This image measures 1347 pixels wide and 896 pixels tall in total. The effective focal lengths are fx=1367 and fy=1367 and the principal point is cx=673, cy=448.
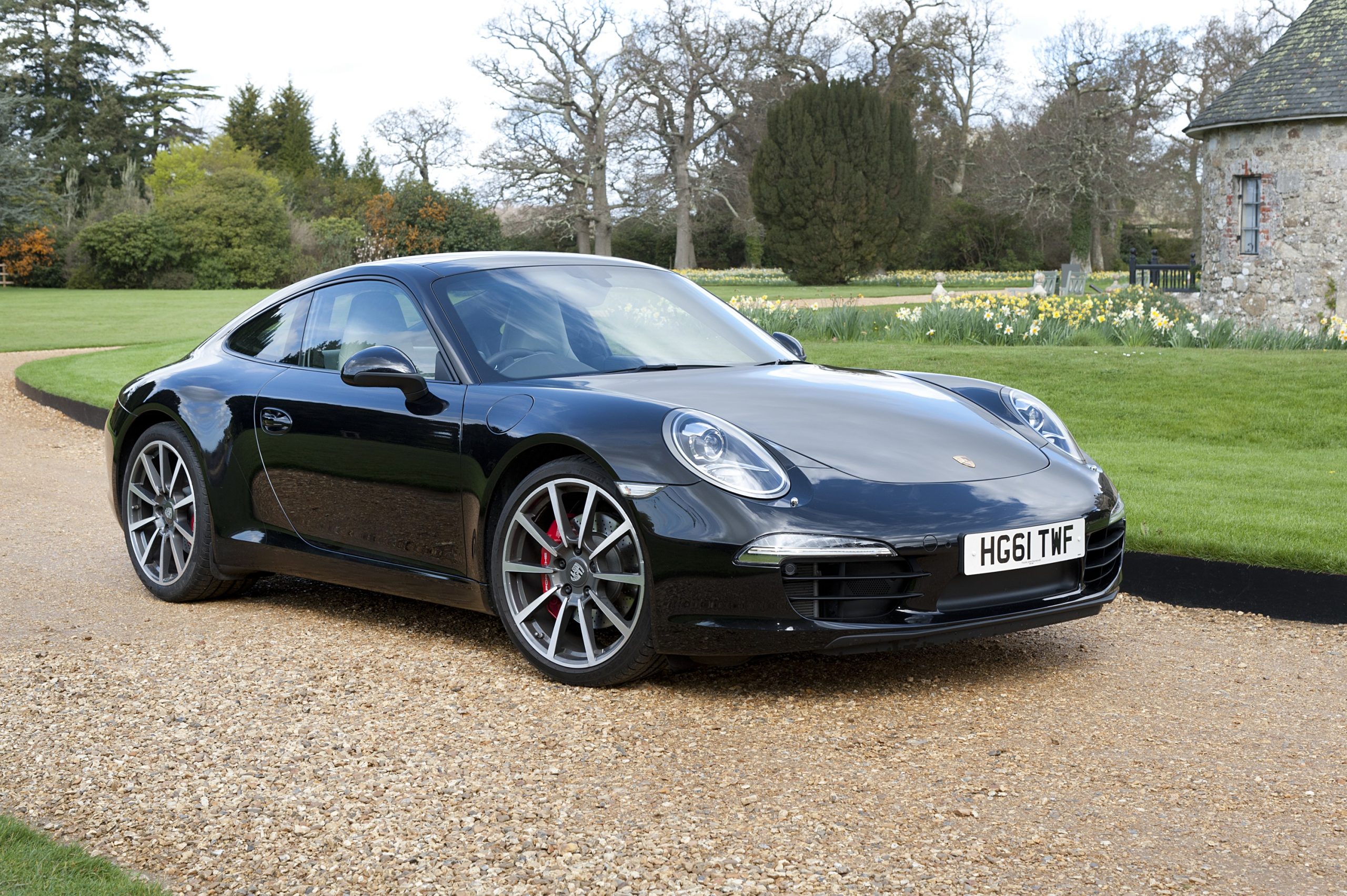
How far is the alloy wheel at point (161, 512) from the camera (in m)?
5.89

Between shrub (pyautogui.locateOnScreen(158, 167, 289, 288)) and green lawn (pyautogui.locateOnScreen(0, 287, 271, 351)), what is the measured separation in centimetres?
232

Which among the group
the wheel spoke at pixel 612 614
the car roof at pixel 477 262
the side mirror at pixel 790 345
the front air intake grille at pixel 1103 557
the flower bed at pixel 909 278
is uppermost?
the flower bed at pixel 909 278

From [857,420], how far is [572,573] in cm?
107

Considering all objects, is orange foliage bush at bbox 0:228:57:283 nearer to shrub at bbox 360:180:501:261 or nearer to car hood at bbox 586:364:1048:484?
shrub at bbox 360:180:501:261

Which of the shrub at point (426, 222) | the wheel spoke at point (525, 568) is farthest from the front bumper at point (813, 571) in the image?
the shrub at point (426, 222)

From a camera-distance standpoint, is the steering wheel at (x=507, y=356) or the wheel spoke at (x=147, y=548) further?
the wheel spoke at (x=147, y=548)

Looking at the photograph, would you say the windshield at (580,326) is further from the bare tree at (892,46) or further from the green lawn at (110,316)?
the bare tree at (892,46)

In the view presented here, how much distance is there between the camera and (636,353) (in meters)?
5.05

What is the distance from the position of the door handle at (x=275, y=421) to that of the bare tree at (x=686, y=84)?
47664 millimetres

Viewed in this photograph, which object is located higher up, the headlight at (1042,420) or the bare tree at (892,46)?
the bare tree at (892,46)

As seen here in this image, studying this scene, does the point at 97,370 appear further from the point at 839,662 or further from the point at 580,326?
the point at 839,662

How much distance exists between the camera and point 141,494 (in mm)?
6102

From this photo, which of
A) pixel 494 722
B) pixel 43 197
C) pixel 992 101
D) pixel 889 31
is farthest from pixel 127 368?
pixel 992 101

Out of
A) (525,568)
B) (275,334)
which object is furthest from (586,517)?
(275,334)
